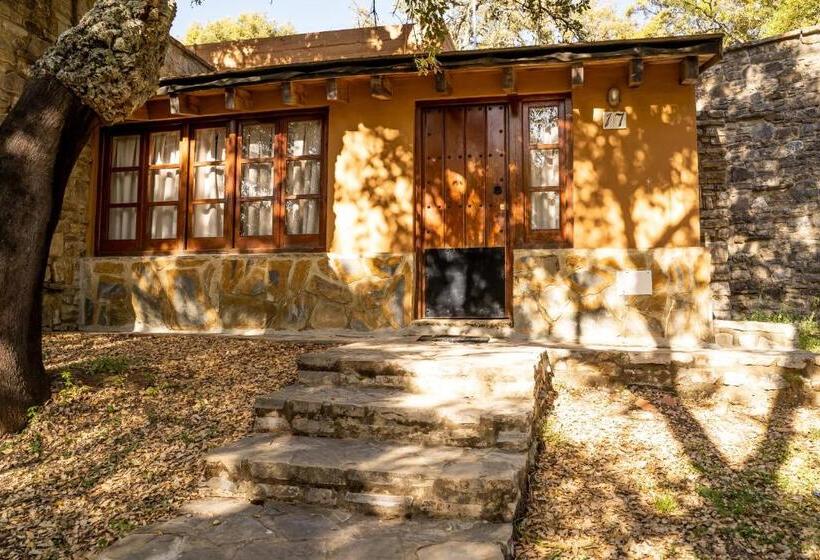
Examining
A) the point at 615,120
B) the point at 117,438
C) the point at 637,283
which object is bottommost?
the point at 117,438

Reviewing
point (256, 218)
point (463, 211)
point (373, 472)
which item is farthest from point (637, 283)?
point (256, 218)

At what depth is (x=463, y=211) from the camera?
6.33 metres

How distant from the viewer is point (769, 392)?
448 centimetres

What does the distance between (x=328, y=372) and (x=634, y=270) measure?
11.5 feet

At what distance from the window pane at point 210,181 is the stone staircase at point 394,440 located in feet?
12.4

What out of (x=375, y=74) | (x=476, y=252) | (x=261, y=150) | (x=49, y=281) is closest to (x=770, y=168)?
(x=476, y=252)

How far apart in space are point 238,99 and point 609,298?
4.87 m

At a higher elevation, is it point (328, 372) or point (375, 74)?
point (375, 74)

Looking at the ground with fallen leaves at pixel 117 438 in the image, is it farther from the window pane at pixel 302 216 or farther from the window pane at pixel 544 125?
the window pane at pixel 544 125

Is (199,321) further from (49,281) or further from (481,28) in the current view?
(481,28)

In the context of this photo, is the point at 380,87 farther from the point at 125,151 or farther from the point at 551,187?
the point at 125,151

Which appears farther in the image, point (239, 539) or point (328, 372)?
point (328, 372)

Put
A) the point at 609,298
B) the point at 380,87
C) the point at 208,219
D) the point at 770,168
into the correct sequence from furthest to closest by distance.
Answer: the point at 770,168 < the point at 208,219 < the point at 380,87 < the point at 609,298

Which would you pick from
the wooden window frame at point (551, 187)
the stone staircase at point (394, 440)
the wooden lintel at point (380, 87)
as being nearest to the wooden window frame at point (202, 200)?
the wooden lintel at point (380, 87)
